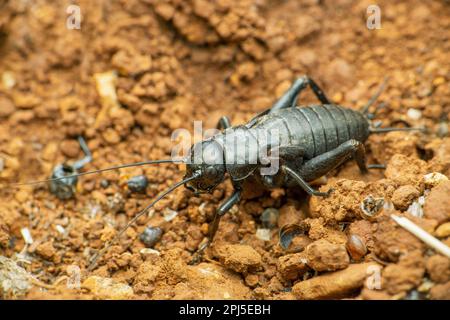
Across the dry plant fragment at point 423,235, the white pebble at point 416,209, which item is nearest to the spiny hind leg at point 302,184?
the white pebble at point 416,209

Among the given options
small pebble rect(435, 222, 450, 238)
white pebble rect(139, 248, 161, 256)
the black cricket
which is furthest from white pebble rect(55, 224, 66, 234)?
small pebble rect(435, 222, 450, 238)

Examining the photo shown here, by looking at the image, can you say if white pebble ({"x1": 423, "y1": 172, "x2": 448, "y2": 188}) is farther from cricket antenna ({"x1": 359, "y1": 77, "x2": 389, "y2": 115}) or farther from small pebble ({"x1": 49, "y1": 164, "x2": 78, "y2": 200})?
small pebble ({"x1": 49, "y1": 164, "x2": 78, "y2": 200})

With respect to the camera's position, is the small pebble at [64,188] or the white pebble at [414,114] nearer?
the small pebble at [64,188]

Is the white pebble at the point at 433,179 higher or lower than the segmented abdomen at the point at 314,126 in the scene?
lower

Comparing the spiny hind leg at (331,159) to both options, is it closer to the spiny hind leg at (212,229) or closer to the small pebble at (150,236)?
the spiny hind leg at (212,229)

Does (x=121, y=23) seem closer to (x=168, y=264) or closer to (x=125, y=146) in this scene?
(x=125, y=146)

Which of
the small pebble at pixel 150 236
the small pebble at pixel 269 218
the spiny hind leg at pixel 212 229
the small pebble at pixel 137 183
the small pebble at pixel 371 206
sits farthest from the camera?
the small pebble at pixel 137 183

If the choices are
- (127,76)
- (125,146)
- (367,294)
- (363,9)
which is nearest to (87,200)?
(125,146)
